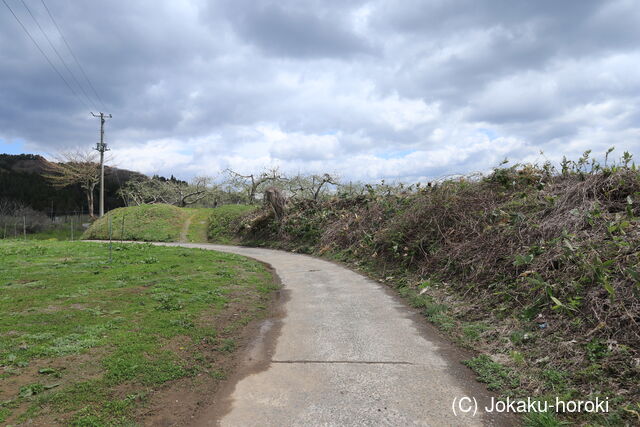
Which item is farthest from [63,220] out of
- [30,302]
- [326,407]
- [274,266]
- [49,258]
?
[326,407]

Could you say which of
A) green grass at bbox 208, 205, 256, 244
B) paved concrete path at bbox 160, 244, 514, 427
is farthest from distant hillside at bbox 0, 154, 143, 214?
paved concrete path at bbox 160, 244, 514, 427

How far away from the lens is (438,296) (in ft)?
21.4

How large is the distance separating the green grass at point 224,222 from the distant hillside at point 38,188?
21.0 metres

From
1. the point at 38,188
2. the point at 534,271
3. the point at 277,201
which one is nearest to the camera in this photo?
the point at 534,271

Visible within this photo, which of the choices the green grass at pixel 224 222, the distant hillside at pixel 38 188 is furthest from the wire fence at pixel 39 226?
the green grass at pixel 224 222

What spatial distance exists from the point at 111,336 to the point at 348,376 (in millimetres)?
2955

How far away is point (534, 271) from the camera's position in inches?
199

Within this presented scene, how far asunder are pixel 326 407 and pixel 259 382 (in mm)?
826

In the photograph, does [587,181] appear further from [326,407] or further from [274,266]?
[274,266]

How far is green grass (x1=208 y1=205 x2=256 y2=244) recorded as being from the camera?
69.0 feet

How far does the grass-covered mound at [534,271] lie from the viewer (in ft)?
11.3

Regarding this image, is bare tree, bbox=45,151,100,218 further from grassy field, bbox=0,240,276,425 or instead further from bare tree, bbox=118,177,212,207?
grassy field, bbox=0,240,276,425

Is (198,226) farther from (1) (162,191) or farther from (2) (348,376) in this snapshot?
(2) (348,376)

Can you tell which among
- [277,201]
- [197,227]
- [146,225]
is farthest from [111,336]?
[146,225]
